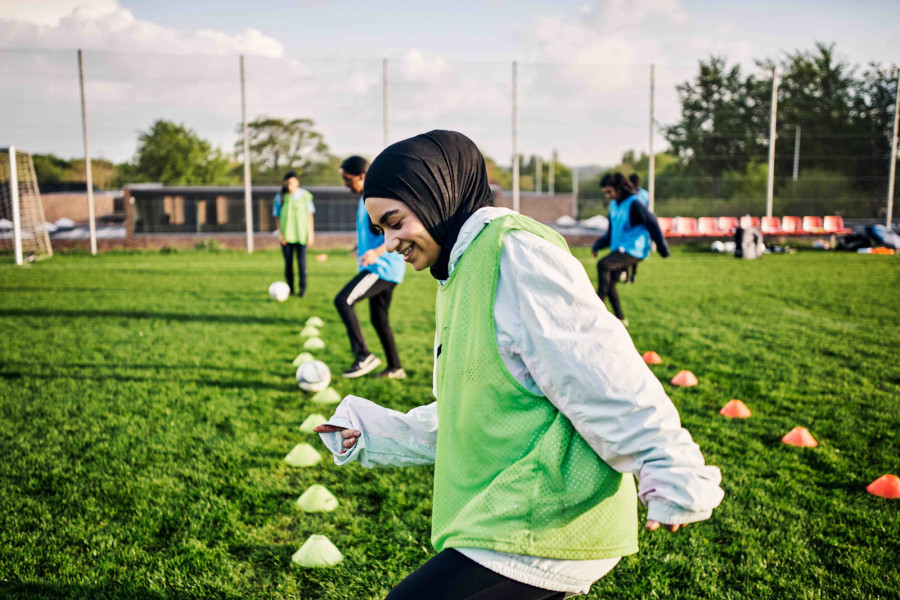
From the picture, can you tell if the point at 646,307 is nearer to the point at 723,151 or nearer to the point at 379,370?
the point at 379,370

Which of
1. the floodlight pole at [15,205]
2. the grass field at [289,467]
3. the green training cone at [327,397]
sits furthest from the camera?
the floodlight pole at [15,205]

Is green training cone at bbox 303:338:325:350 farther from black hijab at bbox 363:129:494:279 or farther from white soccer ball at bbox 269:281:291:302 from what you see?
black hijab at bbox 363:129:494:279

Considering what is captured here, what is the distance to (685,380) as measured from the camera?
5906 millimetres

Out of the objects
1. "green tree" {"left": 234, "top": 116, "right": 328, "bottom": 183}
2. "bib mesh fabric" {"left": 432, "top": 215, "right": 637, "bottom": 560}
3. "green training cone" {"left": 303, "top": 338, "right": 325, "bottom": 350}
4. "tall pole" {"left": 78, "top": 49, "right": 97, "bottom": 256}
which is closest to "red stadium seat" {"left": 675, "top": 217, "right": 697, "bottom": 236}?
"green tree" {"left": 234, "top": 116, "right": 328, "bottom": 183}

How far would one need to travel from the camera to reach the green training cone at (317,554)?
3035 millimetres

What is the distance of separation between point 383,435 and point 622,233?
282 inches

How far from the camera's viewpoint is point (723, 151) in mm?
24453

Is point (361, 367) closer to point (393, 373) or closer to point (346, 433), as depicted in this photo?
point (393, 373)

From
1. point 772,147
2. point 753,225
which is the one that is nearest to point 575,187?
point 772,147

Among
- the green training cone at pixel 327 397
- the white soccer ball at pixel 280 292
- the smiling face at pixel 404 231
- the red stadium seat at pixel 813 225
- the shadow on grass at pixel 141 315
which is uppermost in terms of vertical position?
the smiling face at pixel 404 231

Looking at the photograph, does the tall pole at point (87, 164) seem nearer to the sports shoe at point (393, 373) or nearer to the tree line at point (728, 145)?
the tree line at point (728, 145)

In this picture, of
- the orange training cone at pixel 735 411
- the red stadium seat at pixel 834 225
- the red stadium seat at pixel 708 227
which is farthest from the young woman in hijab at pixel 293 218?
the red stadium seat at pixel 834 225

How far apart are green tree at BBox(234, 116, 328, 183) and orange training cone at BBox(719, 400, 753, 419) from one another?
18.7 meters

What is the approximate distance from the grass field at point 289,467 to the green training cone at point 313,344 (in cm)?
13
